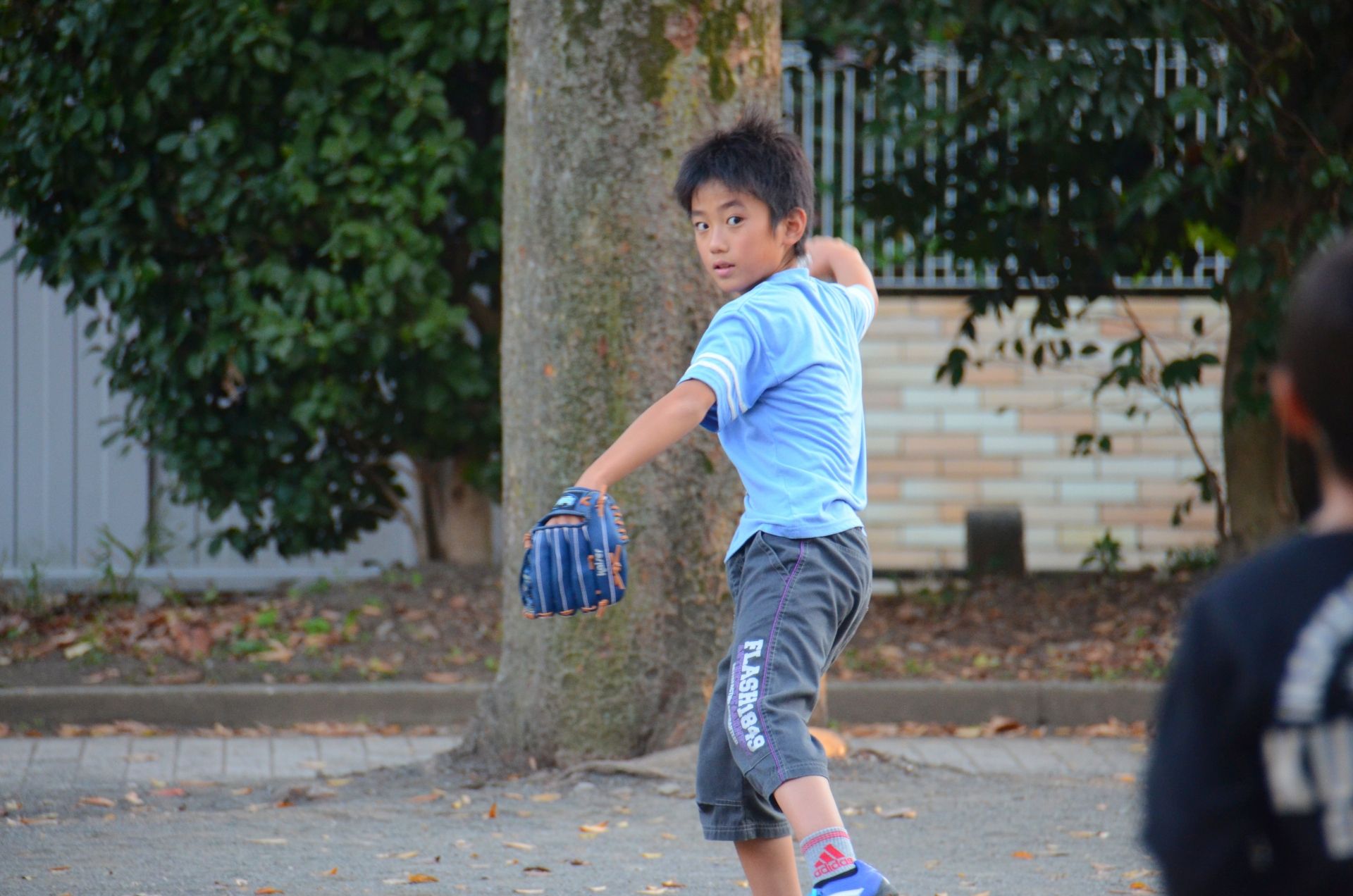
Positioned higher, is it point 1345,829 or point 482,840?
point 1345,829

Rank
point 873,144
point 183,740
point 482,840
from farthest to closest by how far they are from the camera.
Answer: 1. point 873,144
2. point 183,740
3. point 482,840

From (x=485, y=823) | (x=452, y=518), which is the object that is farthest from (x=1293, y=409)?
(x=452, y=518)

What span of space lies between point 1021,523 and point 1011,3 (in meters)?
3.36

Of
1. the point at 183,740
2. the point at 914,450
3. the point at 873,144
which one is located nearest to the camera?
the point at 183,740

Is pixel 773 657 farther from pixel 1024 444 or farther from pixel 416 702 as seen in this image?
pixel 1024 444

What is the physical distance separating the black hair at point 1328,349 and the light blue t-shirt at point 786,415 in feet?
5.08

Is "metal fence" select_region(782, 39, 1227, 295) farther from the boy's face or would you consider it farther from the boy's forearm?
the boy's forearm

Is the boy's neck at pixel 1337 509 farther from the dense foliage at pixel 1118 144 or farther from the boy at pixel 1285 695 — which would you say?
the dense foliage at pixel 1118 144

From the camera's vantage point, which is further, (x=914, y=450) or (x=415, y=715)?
(x=914, y=450)

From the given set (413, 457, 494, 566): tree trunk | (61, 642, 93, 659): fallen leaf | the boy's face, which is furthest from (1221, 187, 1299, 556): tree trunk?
(61, 642, 93, 659): fallen leaf

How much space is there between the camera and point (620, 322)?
4922 mm

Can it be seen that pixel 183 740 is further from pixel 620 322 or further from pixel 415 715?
pixel 620 322

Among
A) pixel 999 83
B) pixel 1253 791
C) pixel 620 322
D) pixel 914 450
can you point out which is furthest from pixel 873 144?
pixel 1253 791

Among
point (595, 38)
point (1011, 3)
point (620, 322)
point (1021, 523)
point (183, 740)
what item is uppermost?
point (1011, 3)
